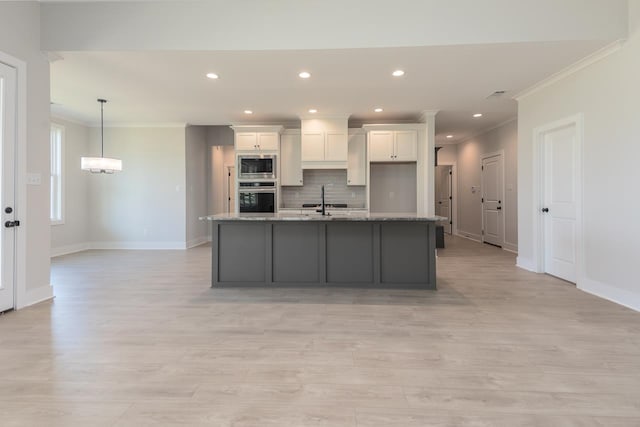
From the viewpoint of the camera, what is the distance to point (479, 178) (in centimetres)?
837

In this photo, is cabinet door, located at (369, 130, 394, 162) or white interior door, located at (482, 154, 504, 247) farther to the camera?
white interior door, located at (482, 154, 504, 247)

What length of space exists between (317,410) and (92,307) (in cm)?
271

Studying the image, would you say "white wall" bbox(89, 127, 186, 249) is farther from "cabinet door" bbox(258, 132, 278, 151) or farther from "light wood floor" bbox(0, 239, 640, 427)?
"light wood floor" bbox(0, 239, 640, 427)

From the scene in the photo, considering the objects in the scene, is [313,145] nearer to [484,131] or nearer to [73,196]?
[484,131]

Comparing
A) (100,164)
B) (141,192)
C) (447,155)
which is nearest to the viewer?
(100,164)

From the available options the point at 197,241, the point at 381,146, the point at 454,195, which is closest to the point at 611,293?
the point at 381,146

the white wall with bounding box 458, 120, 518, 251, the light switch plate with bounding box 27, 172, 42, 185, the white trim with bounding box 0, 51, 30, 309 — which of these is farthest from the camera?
the white wall with bounding box 458, 120, 518, 251

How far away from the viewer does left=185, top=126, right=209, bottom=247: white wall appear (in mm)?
7367

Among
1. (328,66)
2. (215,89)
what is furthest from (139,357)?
(215,89)

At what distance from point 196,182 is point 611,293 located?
285 inches

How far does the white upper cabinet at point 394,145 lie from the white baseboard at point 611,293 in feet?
11.1

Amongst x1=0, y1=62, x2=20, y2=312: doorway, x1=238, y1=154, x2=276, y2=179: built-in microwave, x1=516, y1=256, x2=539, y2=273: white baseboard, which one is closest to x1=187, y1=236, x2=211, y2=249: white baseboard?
x1=238, y1=154, x2=276, y2=179: built-in microwave

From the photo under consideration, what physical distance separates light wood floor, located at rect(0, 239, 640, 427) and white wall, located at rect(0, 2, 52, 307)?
0.34 meters

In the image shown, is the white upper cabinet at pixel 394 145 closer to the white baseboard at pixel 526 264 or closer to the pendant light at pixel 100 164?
the white baseboard at pixel 526 264
